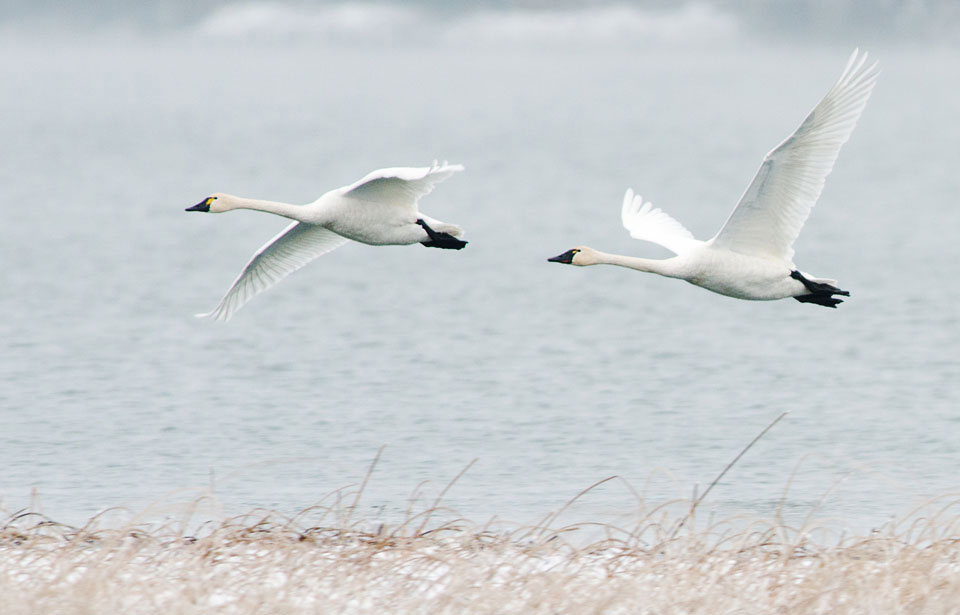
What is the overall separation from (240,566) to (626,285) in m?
25.0

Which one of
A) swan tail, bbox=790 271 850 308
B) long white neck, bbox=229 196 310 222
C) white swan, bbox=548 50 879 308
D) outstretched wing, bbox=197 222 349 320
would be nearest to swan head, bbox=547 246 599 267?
white swan, bbox=548 50 879 308

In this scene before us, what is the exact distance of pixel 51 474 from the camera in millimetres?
16094

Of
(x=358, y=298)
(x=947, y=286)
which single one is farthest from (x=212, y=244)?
(x=947, y=286)

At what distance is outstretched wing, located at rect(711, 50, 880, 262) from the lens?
1110 centimetres

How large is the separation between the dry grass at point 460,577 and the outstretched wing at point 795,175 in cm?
242

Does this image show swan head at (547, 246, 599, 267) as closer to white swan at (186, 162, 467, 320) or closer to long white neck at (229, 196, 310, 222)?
white swan at (186, 162, 467, 320)

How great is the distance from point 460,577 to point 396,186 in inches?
142

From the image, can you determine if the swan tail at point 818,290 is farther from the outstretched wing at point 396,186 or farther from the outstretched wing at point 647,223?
the outstretched wing at point 396,186

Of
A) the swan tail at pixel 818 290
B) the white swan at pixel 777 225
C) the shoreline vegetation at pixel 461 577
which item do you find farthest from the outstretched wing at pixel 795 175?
the shoreline vegetation at pixel 461 577

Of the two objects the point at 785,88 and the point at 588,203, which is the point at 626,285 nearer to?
the point at 588,203

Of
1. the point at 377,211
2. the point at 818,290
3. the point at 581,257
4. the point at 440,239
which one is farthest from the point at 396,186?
the point at 818,290

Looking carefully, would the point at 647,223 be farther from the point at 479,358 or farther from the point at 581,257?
the point at 479,358

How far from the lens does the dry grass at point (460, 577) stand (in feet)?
28.6

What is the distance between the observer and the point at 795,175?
452 inches
